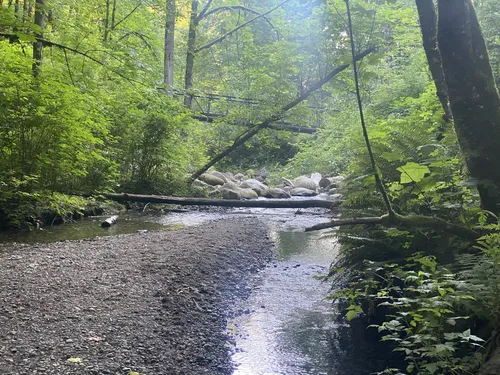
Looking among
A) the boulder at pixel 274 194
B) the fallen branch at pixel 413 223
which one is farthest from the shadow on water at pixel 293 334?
the boulder at pixel 274 194

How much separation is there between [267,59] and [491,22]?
24.4 ft

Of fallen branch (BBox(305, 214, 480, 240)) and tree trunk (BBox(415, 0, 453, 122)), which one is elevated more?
tree trunk (BBox(415, 0, 453, 122))

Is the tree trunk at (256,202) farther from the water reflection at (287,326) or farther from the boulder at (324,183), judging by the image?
the boulder at (324,183)

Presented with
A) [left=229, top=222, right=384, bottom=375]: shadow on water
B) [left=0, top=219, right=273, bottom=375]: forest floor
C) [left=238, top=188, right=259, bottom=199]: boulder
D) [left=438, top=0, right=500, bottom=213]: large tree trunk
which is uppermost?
[left=438, top=0, right=500, bottom=213]: large tree trunk

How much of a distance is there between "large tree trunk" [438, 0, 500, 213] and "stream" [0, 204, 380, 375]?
1.69m

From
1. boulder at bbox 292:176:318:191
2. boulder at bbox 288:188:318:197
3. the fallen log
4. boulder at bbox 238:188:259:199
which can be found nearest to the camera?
the fallen log

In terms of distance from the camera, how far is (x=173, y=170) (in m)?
12.7

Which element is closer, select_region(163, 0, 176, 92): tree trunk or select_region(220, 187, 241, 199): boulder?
select_region(220, 187, 241, 199): boulder

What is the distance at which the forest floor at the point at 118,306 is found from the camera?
305 centimetres

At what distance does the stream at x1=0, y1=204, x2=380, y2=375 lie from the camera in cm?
352

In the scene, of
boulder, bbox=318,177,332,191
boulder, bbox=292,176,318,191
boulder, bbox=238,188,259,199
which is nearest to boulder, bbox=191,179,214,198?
boulder, bbox=238,188,259,199

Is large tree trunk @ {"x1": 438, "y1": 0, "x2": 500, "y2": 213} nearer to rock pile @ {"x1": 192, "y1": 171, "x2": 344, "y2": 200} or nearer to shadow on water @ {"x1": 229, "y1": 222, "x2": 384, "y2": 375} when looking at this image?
shadow on water @ {"x1": 229, "y1": 222, "x2": 384, "y2": 375}

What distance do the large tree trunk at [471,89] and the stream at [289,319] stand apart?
1687 mm

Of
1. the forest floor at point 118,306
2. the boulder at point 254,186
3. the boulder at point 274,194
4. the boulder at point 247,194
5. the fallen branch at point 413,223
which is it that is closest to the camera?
the forest floor at point 118,306
